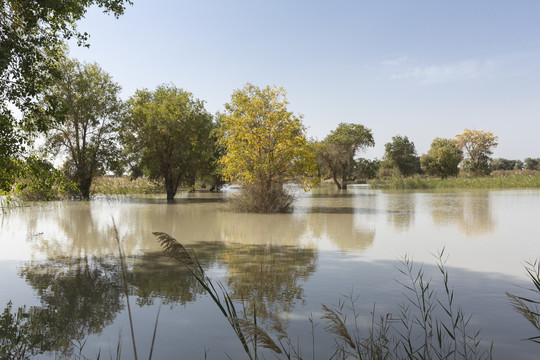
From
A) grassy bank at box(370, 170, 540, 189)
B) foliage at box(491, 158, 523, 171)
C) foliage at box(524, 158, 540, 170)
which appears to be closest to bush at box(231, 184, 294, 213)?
grassy bank at box(370, 170, 540, 189)

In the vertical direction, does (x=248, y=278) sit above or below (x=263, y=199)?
below

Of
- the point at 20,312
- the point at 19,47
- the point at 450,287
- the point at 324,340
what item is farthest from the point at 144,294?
the point at 19,47

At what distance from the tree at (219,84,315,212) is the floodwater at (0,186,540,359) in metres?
4.10

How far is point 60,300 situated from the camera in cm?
561

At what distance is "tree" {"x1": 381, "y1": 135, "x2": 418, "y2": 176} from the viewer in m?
77.1

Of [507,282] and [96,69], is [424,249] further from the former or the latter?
[96,69]

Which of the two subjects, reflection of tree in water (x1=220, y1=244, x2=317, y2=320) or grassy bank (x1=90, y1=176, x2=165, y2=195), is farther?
grassy bank (x1=90, y1=176, x2=165, y2=195)

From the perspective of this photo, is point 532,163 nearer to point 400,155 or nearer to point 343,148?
point 400,155

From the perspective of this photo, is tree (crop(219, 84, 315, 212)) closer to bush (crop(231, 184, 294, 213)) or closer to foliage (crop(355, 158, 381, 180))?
bush (crop(231, 184, 294, 213))

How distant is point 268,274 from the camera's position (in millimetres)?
6949

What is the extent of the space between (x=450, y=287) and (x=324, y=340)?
2996 mm

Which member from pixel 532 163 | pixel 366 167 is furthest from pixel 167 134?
pixel 532 163

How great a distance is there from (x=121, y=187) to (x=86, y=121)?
969cm

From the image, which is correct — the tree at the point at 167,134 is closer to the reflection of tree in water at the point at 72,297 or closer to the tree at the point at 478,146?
the reflection of tree in water at the point at 72,297
